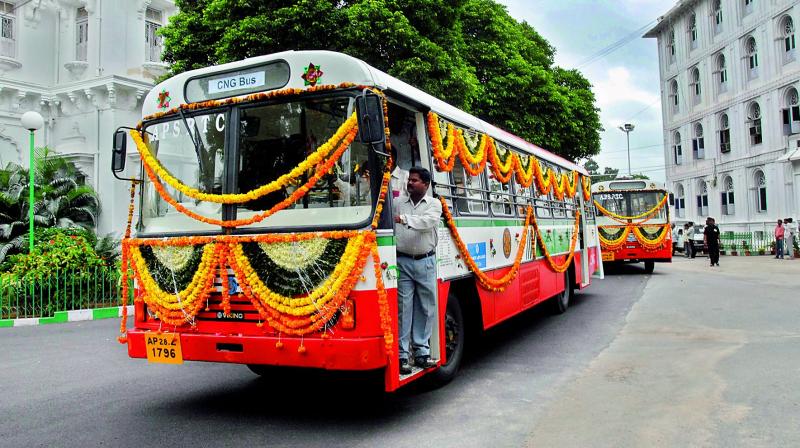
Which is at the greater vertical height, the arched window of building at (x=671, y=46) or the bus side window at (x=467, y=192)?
the arched window of building at (x=671, y=46)

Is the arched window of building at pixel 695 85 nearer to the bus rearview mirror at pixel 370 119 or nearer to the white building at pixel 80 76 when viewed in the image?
the white building at pixel 80 76

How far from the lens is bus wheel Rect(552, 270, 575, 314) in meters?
10.5

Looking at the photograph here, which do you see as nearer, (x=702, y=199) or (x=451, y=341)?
(x=451, y=341)

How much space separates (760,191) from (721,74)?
7.52 metres

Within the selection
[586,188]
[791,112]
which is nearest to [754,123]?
[791,112]

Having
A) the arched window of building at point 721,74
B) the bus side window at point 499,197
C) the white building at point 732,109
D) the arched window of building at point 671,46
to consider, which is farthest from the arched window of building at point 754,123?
the bus side window at point 499,197

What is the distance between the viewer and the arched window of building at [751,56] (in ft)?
101

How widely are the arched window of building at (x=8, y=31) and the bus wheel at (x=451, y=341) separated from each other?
20.7 m

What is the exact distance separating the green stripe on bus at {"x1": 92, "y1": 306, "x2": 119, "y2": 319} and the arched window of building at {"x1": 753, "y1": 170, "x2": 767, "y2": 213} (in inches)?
1192

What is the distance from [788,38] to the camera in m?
28.3

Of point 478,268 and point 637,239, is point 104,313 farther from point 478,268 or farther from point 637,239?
point 637,239

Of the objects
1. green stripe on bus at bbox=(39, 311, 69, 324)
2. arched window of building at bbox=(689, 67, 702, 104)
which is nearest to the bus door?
green stripe on bus at bbox=(39, 311, 69, 324)

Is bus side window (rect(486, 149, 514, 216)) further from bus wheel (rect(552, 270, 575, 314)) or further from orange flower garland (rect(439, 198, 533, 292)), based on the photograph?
bus wheel (rect(552, 270, 575, 314))

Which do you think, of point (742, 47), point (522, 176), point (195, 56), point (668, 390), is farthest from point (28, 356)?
point (742, 47)
